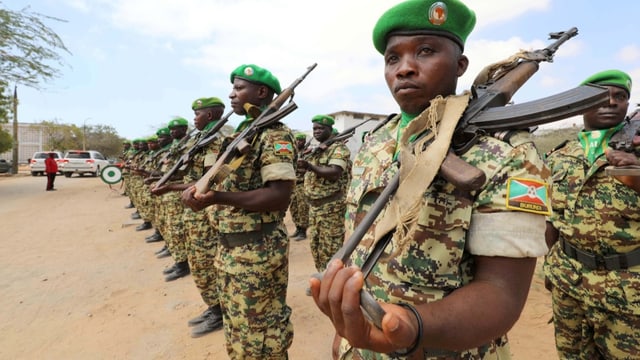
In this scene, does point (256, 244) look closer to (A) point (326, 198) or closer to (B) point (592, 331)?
(B) point (592, 331)

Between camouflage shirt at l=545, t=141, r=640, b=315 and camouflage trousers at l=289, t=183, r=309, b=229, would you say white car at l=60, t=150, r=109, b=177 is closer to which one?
camouflage trousers at l=289, t=183, r=309, b=229

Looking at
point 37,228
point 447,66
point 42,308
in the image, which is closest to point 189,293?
point 42,308

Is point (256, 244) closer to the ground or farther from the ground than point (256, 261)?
farther from the ground

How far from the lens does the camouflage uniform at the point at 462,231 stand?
0.92 metres

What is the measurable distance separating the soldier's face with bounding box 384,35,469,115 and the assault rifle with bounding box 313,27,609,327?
4.9 inches

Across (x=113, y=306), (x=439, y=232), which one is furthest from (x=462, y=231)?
(x=113, y=306)

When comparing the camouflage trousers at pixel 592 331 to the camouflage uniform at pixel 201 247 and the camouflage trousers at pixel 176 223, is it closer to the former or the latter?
the camouflage uniform at pixel 201 247

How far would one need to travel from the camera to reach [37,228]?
894cm

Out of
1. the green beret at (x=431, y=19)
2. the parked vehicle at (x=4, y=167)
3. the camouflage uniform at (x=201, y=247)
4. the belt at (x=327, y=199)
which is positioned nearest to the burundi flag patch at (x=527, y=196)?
the green beret at (x=431, y=19)

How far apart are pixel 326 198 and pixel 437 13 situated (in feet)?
14.1

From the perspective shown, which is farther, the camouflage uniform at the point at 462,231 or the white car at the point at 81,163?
the white car at the point at 81,163

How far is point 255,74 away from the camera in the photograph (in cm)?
287

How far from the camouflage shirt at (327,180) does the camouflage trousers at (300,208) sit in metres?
2.69

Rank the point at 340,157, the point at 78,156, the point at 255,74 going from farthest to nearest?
the point at 78,156
the point at 340,157
the point at 255,74
